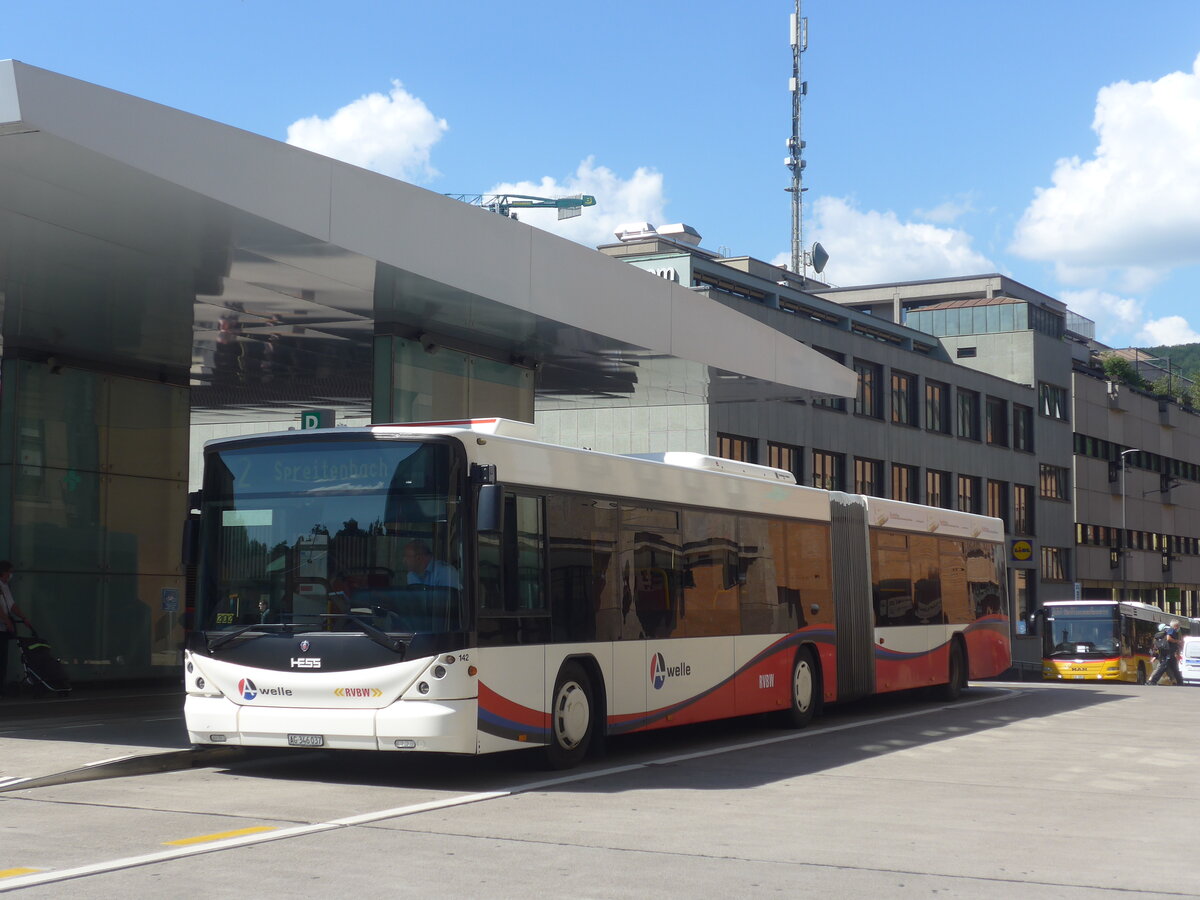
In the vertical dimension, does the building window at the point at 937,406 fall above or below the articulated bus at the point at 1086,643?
above

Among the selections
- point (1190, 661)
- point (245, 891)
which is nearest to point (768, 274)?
point (1190, 661)

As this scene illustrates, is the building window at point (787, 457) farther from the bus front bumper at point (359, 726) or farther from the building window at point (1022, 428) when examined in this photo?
the bus front bumper at point (359, 726)

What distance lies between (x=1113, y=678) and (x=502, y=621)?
125 feet

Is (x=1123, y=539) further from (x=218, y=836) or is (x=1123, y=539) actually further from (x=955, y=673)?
(x=218, y=836)

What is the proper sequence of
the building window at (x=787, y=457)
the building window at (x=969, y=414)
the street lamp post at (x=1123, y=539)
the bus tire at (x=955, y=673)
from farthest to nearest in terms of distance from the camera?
the street lamp post at (x=1123, y=539) < the building window at (x=969, y=414) < the building window at (x=787, y=457) < the bus tire at (x=955, y=673)

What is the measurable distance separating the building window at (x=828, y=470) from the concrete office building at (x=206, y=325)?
86.4 feet

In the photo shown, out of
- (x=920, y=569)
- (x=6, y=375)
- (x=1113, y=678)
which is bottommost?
(x=1113, y=678)

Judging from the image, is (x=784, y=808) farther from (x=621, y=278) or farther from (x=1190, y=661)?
(x=1190, y=661)

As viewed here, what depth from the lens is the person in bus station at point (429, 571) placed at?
11336 millimetres

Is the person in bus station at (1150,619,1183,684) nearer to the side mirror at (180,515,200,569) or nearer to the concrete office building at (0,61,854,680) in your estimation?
the concrete office building at (0,61,854,680)

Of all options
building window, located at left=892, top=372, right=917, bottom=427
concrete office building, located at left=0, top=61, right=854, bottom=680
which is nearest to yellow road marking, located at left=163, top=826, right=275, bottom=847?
concrete office building, located at left=0, top=61, right=854, bottom=680

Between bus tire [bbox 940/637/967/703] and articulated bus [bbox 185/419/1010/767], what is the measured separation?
26.7 ft

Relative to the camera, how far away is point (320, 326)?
65.0 ft

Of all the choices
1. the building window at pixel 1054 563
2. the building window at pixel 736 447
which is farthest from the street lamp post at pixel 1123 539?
the building window at pixel 736 447
